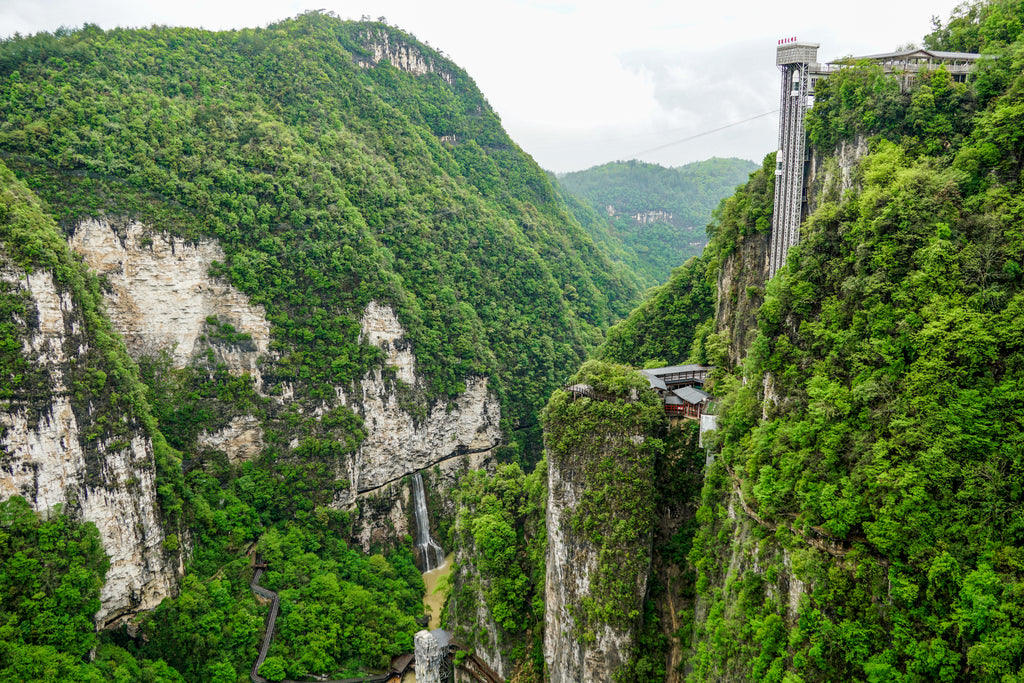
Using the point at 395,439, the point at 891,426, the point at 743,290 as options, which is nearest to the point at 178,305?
the point at 395,439

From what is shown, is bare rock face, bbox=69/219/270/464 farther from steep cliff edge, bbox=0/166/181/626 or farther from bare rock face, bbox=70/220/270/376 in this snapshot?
steep cliff edge, bbox=0/166/181/626

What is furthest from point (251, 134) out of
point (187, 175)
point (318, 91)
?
point (318, 91)

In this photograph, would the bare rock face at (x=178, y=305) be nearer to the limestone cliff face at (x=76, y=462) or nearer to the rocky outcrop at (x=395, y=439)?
the limestone cliff face at (x=76, y=462)

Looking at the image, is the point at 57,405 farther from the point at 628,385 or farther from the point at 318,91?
the point at 318,91

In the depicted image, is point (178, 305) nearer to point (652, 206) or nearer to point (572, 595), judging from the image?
point (572, 595)

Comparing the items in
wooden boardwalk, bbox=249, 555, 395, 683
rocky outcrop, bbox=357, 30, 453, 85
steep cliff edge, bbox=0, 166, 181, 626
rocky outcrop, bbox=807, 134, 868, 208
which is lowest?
wooden boardwalk, bbox=249, 555, 395, 683

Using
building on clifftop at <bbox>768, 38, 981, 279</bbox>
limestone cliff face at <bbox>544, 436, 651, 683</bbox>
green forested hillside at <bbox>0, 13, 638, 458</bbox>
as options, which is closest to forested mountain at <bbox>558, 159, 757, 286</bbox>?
green forested hillside at <bbox>0, 13, 638, 458</bbox>

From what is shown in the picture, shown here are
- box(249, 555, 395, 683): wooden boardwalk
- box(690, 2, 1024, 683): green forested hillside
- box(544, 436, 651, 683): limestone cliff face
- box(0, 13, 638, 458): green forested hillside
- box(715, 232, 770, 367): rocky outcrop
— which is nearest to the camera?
box(690, 2, 1024, 683): green forested hillside
